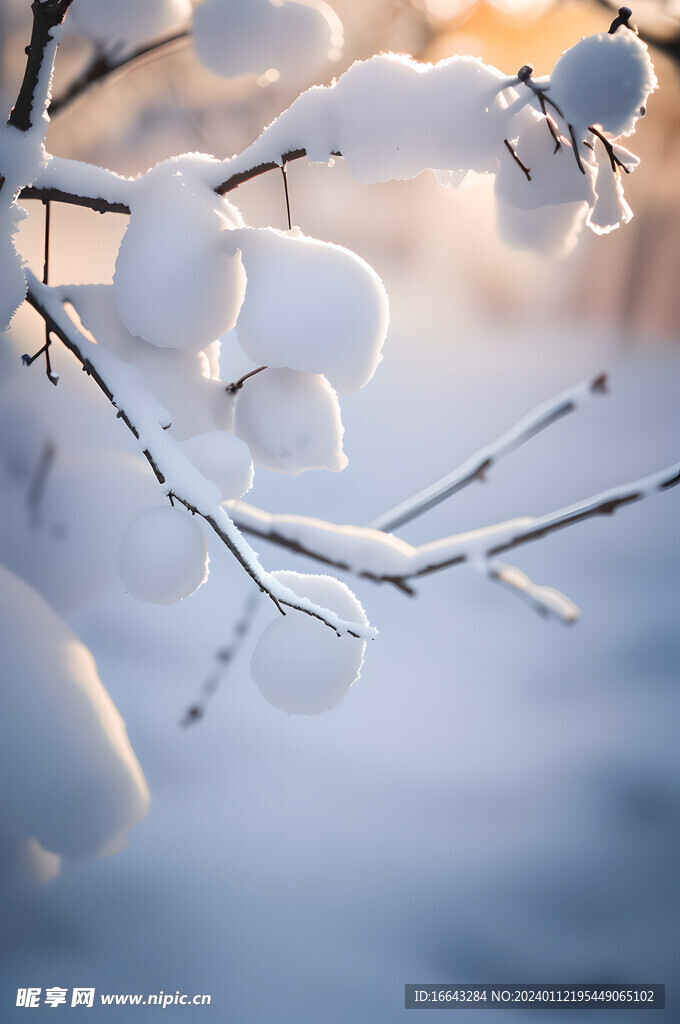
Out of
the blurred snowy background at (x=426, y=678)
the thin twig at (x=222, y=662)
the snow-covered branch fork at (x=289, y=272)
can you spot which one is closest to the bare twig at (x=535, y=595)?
the snow-covered branch fork at (x=289, y=272)

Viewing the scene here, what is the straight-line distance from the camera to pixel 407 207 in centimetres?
120

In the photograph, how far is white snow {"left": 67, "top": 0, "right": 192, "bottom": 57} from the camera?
0.71 metres

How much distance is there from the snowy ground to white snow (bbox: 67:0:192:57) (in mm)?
622

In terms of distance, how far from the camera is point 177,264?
0.44 meters

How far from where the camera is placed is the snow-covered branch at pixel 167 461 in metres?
0.41

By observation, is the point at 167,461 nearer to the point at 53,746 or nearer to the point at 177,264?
the point at 177,264

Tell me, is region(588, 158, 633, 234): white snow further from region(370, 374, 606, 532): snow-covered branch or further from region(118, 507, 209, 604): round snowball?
region(118, 507, 209, 604): round snowball

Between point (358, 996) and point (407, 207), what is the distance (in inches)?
58.3

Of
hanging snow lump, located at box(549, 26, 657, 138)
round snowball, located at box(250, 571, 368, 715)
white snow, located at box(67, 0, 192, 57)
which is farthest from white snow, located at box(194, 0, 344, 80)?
round snowball, located at box(250, 571, 368, 715)

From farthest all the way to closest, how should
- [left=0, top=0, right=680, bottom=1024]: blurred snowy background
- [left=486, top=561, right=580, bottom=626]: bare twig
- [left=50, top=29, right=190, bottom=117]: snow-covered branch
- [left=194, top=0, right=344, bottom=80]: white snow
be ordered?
[left=0, top=0, right=680, bottom=1024]: blurred snowy background < [left=50, top=29, right=190, bottom=117]: snow-covered branch < [left=194, top=0, right=344, bottom=80]: white snow < [left=486, top=561, right=580, bottom=626]: bare twig

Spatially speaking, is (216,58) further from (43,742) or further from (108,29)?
(43,742)

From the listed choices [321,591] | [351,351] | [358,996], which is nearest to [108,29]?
[351,351]

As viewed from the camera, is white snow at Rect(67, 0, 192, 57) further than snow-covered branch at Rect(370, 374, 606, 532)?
Yes

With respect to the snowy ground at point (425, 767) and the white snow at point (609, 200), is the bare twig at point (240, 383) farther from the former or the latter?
the snowy ground at point (425, 767)
